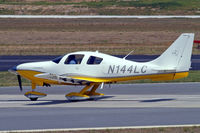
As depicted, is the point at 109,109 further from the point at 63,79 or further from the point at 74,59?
Result: the point at 74,59

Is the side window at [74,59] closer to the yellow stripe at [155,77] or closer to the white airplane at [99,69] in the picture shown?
the white airplane at [99,69]

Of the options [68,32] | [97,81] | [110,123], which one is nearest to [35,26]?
[68,32]

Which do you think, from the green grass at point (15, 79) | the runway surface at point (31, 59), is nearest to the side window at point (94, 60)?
the green grass at point (15, 79)

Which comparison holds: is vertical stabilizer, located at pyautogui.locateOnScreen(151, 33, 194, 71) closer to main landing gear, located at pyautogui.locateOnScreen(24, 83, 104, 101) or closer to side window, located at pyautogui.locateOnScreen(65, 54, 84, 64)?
main landing gear, located at pyautogui.locateOnScreen(24, 83, 104, 101)

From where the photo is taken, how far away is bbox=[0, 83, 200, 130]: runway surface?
1553 cm

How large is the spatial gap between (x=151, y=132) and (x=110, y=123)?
184cm

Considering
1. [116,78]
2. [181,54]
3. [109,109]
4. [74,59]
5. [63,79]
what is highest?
[181,54]

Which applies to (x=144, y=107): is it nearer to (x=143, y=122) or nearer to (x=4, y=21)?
(x=143, y=122)

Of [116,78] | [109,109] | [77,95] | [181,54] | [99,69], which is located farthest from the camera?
[77,95]

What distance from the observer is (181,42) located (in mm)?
19234

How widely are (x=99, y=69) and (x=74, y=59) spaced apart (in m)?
1.21

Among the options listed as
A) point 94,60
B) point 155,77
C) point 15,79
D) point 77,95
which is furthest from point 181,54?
point 15,79

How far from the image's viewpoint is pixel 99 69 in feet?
67.7

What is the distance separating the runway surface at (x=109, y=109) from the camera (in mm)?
15531
